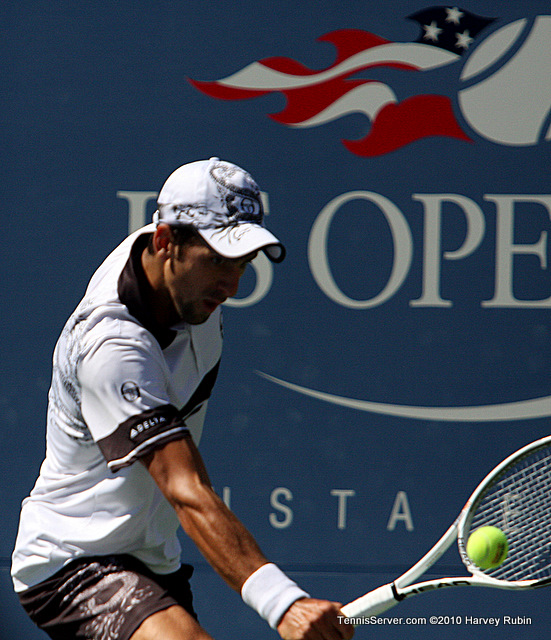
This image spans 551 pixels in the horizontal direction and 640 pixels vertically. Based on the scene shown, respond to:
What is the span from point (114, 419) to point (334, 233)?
1633 millimetres

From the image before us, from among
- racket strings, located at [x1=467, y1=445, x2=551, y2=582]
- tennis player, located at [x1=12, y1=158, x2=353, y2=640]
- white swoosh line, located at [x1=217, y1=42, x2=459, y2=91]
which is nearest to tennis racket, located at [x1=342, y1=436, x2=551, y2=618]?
racket strings, located at [x1=467, y1=445, x2=551, y2=582]

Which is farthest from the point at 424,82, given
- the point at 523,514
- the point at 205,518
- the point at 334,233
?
the point at 205,518

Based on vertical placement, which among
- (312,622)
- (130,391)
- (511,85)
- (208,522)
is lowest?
(312,622)

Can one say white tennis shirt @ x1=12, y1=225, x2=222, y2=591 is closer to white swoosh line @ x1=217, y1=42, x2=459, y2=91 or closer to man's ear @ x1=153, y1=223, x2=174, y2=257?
man's ear @ x1=153, y1=223, x2=174, y2=257

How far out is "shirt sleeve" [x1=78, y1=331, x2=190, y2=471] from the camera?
172cm

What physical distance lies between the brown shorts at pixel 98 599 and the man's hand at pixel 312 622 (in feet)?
1.26

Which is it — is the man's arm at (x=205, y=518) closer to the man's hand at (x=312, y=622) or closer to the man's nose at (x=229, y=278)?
the man's hand at (x=312, y=622)

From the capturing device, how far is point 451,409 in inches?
126

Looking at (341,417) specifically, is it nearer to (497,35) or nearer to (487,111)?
(487,111)

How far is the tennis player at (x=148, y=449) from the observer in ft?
5.50

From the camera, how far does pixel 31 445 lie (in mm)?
3258

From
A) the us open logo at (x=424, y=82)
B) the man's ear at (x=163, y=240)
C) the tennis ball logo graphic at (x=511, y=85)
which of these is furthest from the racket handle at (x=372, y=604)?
the tennis ball logo graphic at (x=511, y=85)

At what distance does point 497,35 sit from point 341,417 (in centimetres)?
147

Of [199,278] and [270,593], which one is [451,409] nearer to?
[199,278]
